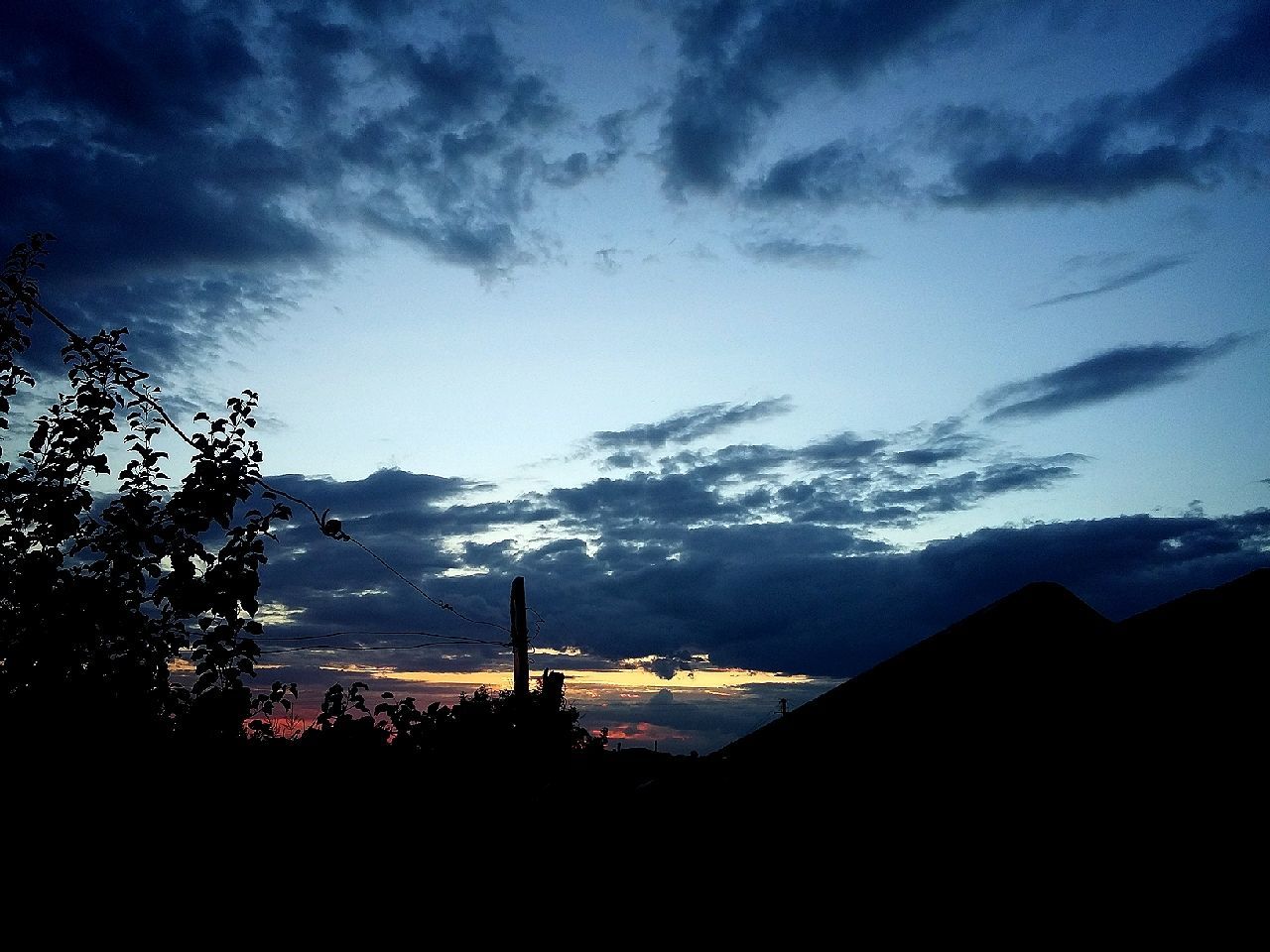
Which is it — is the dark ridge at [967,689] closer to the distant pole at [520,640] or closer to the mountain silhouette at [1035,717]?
the mountain silhouette at [1035,717]

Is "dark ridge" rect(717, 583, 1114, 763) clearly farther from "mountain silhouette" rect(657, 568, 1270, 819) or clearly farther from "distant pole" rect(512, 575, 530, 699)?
"distant pole" rect(512, 575, 530, 699)

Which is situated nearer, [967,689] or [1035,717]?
[1035,717]

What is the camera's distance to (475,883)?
819cm

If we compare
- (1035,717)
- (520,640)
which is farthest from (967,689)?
(520,640)

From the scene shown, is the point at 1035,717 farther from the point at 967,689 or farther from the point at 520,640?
the point at 520,640

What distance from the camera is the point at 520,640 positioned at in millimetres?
18484

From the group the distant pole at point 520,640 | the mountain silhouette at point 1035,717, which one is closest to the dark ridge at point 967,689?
the mountain silhouette at point 1035,717

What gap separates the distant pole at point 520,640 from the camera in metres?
18.0

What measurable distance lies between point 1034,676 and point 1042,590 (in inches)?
13.0

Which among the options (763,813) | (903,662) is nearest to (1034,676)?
(903,662)

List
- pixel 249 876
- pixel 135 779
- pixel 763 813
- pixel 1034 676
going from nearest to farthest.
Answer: pixel 1034 676 < pixel 763 813 < pixel 135 779 < pixel 249 876

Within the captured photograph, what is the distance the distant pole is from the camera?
1795cm

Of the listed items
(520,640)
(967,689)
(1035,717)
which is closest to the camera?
(1035,717)

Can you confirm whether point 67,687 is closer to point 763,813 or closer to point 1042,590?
point 763,813
